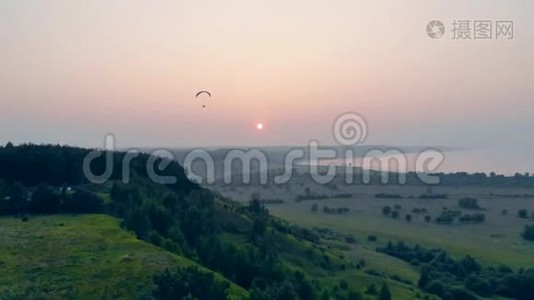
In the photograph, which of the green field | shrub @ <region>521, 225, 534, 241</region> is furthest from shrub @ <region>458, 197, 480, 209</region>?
shrub @ <region>521, 225, 534, 241</region>

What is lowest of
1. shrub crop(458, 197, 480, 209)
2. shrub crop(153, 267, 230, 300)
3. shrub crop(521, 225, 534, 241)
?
shrub crop(521, 225, 534, 241)

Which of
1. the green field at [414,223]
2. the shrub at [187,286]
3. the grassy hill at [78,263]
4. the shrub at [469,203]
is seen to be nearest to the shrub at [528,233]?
the green field at [414,223]

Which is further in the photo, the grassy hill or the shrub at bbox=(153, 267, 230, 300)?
the grassy hill

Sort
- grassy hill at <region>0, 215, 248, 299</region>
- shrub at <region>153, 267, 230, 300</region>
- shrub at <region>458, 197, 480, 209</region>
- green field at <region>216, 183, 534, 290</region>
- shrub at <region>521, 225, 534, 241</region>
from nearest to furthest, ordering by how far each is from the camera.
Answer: shrub at <region>153, 267, 230, 300</region>, grassy hill at <region>0, 215, 248, 299</region>, green field at <region>216, 183, 534, 290</region>, shrub at <region>521, 225, 534, 241</region>, shrub at <region>458, 197, 480, 209</region>

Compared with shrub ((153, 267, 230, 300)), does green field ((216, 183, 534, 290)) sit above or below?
below

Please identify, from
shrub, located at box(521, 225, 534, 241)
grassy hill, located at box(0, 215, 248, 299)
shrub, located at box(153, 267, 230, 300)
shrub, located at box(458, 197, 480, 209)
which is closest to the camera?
shrub, located at box(153, 267, 230, 300)

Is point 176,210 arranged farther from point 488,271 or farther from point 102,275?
point 488,271

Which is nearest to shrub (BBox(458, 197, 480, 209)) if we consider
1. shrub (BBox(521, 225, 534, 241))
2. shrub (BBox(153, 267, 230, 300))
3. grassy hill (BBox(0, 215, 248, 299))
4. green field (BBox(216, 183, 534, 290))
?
green field (BBox(216, 183, 534, 290))

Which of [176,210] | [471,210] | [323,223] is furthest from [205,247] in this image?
[471,210]

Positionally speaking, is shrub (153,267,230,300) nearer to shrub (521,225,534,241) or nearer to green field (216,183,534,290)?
green field (216,183,534,290)

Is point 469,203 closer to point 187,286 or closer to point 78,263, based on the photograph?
point 78,263

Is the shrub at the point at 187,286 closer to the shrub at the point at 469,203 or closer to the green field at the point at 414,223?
the green field at the point at 414,223
